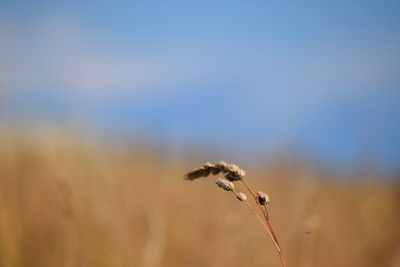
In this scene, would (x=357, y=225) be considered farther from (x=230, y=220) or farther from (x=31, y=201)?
(x=31, y=201)

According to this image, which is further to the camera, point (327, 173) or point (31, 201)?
point (327, 173)

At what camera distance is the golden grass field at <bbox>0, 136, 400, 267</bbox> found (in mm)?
1737

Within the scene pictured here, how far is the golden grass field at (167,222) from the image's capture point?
68.4 inches

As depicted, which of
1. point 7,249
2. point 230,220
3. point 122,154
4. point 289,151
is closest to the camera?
point 230,220

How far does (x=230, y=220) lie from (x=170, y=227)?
120 cm

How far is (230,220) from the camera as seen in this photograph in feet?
5.35

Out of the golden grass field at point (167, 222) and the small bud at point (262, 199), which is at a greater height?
the small bud at point (262, 199)

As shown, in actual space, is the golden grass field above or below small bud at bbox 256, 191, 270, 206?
below

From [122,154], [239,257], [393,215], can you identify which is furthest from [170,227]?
[122,154]

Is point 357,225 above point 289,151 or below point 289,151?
below

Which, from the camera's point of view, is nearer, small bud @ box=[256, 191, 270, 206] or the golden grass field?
small bud @ box=[256, 191, 270, 206]

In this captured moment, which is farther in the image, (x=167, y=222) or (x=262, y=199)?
(x=167, y=222)

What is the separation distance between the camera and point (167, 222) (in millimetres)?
2732

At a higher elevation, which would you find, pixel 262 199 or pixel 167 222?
pixel 262 199
